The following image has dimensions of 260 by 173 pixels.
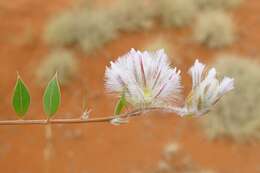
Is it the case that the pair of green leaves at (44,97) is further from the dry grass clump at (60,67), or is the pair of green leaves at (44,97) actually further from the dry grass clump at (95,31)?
the dry grass clump at (95,31)

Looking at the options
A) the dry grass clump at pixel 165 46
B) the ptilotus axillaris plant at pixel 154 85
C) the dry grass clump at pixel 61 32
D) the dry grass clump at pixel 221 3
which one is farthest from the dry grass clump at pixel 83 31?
the ptilotus axillaris plant at pixel 154 85

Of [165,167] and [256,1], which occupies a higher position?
[256,1]

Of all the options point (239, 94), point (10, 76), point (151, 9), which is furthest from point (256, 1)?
point (10, 76)

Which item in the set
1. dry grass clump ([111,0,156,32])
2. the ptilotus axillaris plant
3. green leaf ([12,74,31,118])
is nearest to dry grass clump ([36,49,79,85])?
dry grass clump ([111,0,156,32])

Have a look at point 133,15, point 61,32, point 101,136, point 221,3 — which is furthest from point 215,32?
point 101,136

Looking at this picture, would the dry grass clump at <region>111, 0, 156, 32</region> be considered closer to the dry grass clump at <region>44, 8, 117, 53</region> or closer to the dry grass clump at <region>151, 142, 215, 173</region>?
the dry grass clump at <region>44, 8, 117, 53</region>

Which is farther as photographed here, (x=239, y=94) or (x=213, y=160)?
(x=239, y=94)

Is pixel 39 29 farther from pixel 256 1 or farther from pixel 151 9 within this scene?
pixel 256 1
